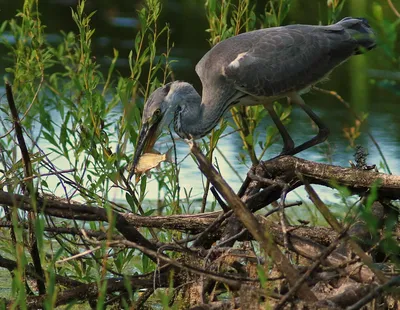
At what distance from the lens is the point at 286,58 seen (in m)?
5.30

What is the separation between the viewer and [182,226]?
363 cm

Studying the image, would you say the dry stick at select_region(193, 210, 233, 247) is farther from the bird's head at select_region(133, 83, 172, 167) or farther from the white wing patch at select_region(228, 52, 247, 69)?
the white wing patch at select_region(228, 52, 247, 69)

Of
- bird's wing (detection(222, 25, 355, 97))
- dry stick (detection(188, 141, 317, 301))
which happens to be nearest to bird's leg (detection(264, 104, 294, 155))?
bird's wing (detection(222, 25, 355, 97))

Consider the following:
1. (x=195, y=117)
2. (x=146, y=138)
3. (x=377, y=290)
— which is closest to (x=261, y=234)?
(x=377, y=290)

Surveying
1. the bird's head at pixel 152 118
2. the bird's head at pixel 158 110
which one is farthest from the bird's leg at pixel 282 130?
the bird's head at pixel 152 118

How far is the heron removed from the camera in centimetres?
500

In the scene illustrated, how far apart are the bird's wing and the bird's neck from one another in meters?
0.20

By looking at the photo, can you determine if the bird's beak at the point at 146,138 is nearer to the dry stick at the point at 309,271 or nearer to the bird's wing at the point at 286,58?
the bird's wing at the point at 286,58

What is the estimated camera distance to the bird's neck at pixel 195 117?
5016 millimetres

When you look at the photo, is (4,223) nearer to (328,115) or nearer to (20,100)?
(20,100)

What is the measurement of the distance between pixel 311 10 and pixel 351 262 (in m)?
6.57

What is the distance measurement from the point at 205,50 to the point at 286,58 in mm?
3380

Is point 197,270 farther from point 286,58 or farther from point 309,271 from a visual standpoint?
point 286,58

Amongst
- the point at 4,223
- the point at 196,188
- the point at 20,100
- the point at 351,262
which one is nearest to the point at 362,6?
the point at 351,262
